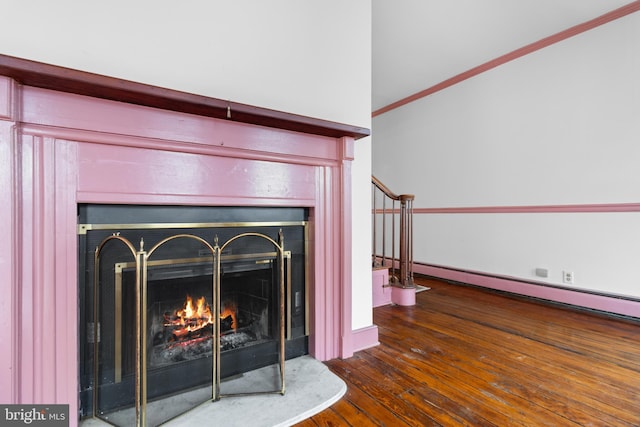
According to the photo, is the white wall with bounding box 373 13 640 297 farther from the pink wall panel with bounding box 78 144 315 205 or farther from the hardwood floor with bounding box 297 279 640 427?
the pink wall panel with bounding box 78 144 315 205

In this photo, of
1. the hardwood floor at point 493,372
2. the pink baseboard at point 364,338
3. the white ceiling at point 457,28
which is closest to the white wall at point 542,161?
the white ceiling at point 457,28

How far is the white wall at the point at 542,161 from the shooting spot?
9.25 feet

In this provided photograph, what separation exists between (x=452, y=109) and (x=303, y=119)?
340cm

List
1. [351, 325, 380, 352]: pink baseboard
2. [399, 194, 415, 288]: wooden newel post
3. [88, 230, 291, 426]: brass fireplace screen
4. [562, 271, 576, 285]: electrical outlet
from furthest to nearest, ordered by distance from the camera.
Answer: [399, 194, 415, 288]: wooden newel post < [562, 271, 576, 285]: electrical outlet < [351, 325, 380, 352]: pink baseboard < [88, 230, 291, 426]: brass fireplace screen

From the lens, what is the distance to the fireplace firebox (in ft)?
4.38

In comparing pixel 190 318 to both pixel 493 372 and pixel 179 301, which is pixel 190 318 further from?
pixel 493 372

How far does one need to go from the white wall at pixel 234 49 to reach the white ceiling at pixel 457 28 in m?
1.05

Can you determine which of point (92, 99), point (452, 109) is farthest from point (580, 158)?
point (92, 99)

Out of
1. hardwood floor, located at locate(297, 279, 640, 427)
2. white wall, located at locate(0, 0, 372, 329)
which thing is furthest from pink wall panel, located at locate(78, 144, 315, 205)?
hardwood floor, located at locate(297, 279, 640, 427)

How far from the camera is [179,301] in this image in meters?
1.62

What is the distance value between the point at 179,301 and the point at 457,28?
349cm

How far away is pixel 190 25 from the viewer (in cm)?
151

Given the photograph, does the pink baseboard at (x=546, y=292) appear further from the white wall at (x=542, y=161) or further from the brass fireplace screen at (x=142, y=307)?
the brass fireplace screen at (x=142, y=307)

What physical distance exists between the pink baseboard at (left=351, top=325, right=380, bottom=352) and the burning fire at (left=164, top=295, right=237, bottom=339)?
94cm
